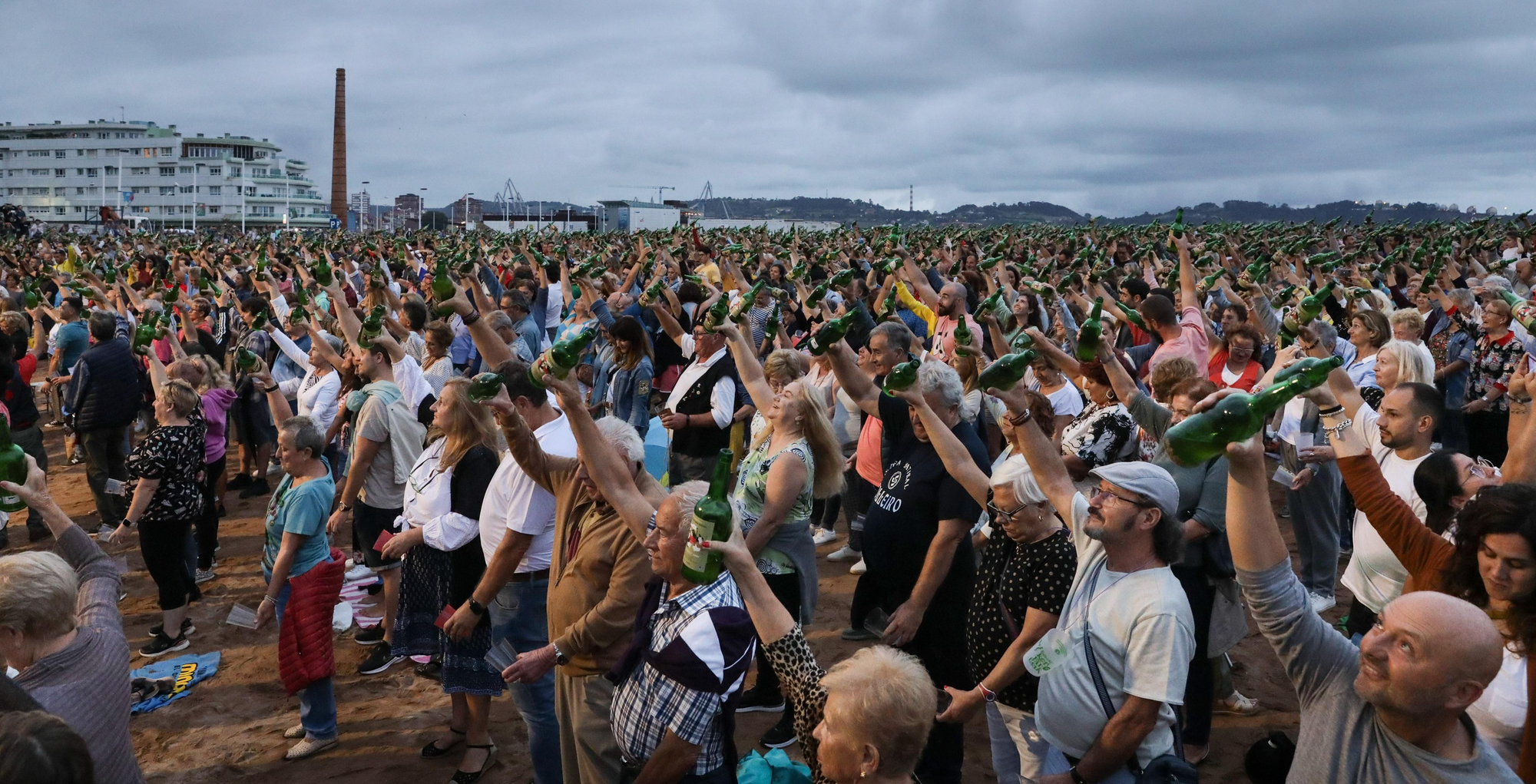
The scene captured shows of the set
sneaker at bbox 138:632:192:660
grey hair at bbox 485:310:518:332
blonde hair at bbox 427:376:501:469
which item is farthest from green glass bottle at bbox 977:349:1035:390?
sneaker at bbox 138:632:192:660

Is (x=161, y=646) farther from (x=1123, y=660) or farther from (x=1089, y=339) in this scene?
(x=1123, y=660)

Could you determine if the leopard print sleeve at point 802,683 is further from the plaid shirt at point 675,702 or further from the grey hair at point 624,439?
the grey hair at point 624,439

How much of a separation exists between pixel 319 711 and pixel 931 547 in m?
3.11

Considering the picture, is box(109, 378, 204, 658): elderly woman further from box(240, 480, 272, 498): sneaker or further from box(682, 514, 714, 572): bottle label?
box(682, 514, 714, 572): bottle label

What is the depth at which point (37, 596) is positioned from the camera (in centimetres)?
273

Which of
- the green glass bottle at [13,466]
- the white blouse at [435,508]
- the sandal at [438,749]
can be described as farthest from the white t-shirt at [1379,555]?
the green glass bottle at [13,466]

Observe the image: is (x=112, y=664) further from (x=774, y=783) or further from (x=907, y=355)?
(x=907, y=355)

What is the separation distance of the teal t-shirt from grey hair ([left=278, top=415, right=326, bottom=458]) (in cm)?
15

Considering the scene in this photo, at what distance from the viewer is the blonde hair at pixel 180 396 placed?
586cm

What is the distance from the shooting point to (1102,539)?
2762mm

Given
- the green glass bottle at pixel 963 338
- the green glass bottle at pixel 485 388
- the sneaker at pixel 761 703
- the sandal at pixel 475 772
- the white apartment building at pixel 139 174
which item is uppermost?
the white apartment building at pixel 139 174

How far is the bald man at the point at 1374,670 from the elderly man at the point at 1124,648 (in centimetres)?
34

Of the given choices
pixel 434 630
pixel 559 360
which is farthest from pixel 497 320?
pixel 559 360

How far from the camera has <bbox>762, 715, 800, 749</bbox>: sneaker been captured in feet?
15.6
